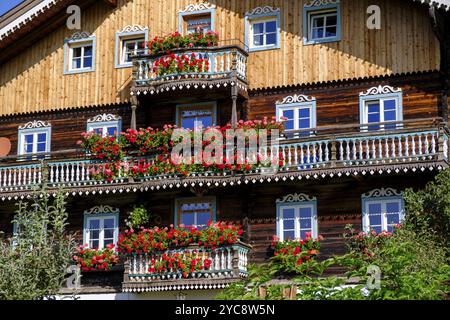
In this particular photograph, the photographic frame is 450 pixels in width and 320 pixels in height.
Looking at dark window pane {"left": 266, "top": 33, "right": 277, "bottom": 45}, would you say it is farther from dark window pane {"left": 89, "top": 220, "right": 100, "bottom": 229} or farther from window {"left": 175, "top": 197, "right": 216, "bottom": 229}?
dark window pane {"left": 89, "top": 220, "right": 100, "bottom": 229}

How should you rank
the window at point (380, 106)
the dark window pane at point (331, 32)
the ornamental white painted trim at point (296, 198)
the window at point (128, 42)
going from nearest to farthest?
the window at point (380, 106), the ornamental white painted trim at point (296, 198), the dark window pane at point (331, 32), the window at point (128, 42)

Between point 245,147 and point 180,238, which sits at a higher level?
point 245,147

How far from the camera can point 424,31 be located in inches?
1257

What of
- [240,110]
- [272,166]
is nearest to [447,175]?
[272,166]

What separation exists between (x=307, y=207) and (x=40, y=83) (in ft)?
37.6

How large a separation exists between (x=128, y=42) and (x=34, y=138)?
16.4 ft

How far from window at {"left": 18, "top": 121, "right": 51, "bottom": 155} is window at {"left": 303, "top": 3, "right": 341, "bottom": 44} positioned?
405 inches

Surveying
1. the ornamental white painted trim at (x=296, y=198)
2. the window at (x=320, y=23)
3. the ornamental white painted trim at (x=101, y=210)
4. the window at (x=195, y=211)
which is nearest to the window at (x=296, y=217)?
the ornamental white painted trim at (x=296, y=198)

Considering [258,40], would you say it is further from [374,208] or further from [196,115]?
[374,208]

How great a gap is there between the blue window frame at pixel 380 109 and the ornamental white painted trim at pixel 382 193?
199 centimetres

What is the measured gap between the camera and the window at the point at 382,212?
31.0 m

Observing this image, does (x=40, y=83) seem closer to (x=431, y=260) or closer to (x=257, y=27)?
(x=257, y=27)

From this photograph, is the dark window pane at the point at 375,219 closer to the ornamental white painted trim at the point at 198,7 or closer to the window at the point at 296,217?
the window at the point at 296,217
